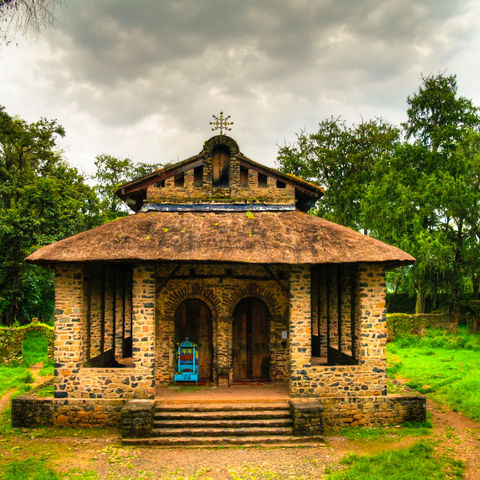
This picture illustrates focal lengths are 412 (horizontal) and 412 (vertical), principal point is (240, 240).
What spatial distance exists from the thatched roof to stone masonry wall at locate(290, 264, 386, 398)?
0.69 m

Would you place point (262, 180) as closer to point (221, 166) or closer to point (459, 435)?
point (221, 166)

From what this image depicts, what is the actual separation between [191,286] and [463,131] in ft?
73.3

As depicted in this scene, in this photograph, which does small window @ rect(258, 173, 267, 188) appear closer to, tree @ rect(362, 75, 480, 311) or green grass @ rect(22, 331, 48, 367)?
green grass @ rect(22, 331, 48, 367)

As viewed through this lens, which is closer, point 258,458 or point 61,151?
point 258,458

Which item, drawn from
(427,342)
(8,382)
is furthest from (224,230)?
(427,342)

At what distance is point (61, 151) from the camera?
29047mm

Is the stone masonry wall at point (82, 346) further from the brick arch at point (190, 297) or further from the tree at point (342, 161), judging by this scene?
the tree at point (342, 161)

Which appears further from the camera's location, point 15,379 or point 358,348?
point 15,379

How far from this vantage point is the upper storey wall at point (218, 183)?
1322cm

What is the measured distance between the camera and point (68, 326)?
36.7 feet

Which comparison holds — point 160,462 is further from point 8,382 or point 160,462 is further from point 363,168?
point 363,168

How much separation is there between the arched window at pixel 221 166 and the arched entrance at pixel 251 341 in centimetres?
392

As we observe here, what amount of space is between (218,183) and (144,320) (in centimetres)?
499

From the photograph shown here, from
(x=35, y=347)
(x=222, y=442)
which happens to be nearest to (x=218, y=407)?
(x=222, y=442)
